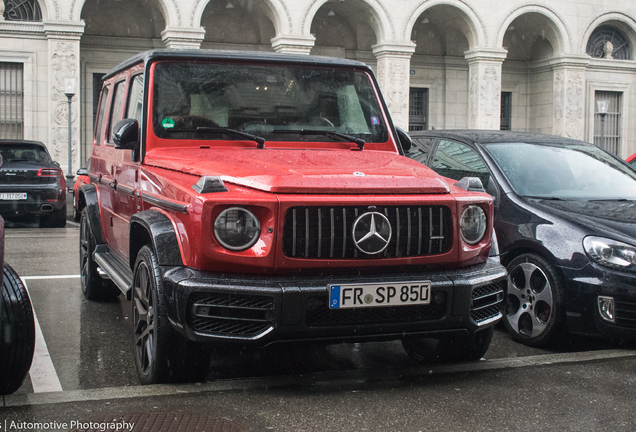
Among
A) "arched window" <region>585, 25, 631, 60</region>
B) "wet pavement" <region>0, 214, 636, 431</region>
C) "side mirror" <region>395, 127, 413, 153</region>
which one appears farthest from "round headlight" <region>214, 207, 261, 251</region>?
"arched window" <region>585, 25, 631, 60</region>

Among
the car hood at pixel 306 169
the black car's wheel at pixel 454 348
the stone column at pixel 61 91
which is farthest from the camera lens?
the stone column at pixel 61 91

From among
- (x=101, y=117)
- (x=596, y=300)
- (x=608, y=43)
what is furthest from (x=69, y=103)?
(x=608, y=43)

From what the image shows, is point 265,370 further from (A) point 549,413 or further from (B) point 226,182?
(A) point 549,413

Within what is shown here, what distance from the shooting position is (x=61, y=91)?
71.0 ft

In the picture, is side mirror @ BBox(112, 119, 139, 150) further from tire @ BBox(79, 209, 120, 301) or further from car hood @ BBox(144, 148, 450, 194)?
tire @ BBox(79, 209, 120, 301)

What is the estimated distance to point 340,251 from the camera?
371 cm

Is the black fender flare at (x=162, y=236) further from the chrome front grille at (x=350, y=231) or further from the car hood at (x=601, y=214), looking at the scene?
the car hood at (x=601, y=214)

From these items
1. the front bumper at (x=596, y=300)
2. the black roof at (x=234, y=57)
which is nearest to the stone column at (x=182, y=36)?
the black roof at (x=234, y=57)

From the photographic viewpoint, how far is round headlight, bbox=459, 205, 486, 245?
158 inches

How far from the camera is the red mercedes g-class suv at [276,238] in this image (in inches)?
142

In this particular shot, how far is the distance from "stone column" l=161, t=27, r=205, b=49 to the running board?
57.8 ft

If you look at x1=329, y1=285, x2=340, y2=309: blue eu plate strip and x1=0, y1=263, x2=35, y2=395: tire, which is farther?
x1=0, y1=263, x2=35, y2=395: tire

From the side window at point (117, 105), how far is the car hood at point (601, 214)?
10.5 ft

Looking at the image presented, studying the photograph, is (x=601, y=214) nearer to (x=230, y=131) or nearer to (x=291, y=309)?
(x=230, y=131)
